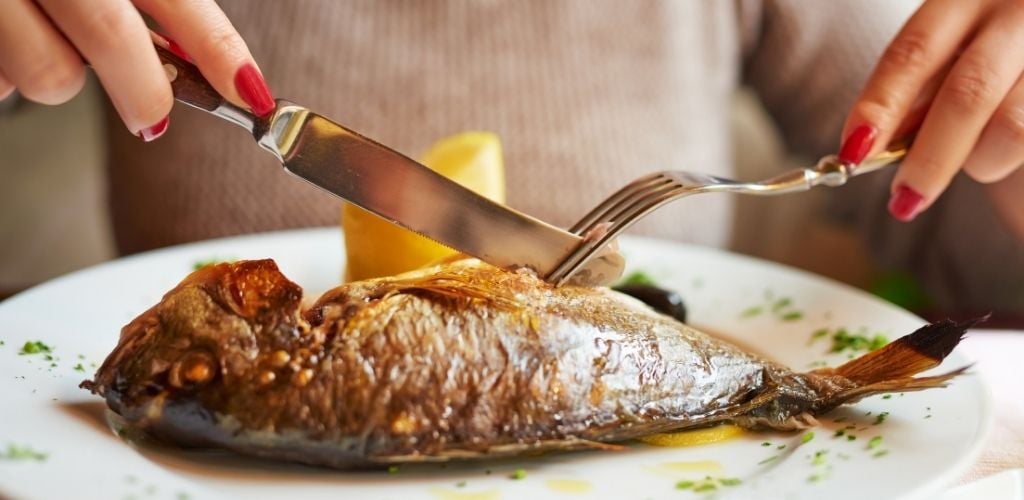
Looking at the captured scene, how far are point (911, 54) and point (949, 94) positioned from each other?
0.08m

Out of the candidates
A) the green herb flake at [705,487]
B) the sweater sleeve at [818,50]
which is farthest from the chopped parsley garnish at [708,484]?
the sweater sleeve at [818,50]

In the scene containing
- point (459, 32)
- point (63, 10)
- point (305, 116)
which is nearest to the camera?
point (63, 10)

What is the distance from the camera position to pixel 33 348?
1197mm

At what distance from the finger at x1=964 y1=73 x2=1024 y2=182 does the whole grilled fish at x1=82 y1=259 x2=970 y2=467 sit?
37cm

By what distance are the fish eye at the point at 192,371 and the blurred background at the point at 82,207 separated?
259cm

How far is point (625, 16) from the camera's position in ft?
7.51

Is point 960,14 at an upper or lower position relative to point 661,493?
upper

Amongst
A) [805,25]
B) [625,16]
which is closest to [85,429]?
[625,16]

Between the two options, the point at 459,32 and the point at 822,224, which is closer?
the point at 459,32

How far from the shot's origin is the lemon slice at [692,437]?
1108 millimetres

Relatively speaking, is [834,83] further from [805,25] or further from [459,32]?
[459,32]

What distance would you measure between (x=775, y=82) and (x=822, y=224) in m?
1.29

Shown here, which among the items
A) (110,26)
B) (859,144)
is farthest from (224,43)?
(859,144)

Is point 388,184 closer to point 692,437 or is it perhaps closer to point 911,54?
point 692,437
